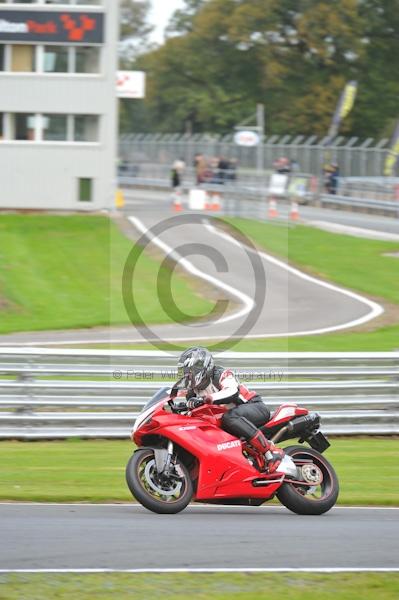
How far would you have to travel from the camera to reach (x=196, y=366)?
9.07m

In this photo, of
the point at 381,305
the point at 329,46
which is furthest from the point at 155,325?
the point at 329,46

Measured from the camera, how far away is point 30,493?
32.4ft

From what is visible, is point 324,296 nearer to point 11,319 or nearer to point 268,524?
point 11,319

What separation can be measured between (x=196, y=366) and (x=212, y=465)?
0.82 meters

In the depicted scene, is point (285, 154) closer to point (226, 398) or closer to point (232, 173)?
point (232, 173)

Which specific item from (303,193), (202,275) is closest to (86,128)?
(303,193)

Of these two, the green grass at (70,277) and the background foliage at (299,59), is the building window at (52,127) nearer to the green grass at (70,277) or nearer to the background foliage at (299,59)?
the green grass at (70,277)

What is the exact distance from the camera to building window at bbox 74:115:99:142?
133ft

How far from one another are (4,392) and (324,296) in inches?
609

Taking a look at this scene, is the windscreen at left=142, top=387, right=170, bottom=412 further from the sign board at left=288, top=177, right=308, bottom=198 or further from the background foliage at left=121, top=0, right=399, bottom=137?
the background foliage at left=121, top=0, right=399, bottom=137

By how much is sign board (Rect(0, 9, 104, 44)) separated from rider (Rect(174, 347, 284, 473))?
106ft

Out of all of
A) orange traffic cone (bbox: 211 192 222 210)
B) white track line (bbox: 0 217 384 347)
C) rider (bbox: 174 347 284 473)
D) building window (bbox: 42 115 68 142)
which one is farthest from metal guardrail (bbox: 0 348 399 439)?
building window (bbox: 42 115 68 142)

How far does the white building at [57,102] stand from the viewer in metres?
39.6

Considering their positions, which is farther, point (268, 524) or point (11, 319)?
point (11, 319)
